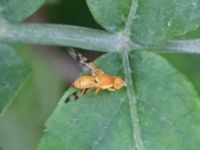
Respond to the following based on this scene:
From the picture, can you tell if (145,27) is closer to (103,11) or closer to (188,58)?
(103,11)

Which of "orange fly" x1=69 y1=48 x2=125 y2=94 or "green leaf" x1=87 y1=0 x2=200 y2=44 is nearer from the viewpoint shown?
"green leaf" x1=87 y1=0 x2=200 y2=44

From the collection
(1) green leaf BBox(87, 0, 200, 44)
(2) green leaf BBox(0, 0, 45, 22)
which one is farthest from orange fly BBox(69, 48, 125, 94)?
(2) green leaf BBox(0, 0, 45, 22)

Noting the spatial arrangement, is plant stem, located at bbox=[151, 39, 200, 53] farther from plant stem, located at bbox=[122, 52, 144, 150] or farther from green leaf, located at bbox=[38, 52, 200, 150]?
plant stem, located at bbox=[122, 52, 144, 150]

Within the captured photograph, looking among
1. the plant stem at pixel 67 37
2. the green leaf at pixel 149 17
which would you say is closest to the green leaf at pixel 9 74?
the plant stem at pixel 67 37

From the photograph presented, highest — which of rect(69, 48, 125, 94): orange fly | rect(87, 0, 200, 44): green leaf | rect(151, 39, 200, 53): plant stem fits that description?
rect(87, 0, 200, 44): green leaf

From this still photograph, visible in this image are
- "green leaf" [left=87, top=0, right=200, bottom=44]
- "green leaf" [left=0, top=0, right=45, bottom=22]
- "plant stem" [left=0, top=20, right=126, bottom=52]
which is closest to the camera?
"green leaf" [left=87, top=0, right=200, bottom=44]

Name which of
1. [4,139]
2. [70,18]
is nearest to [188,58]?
[70,18]

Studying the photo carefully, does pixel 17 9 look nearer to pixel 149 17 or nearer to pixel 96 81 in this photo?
pixel 96 81
